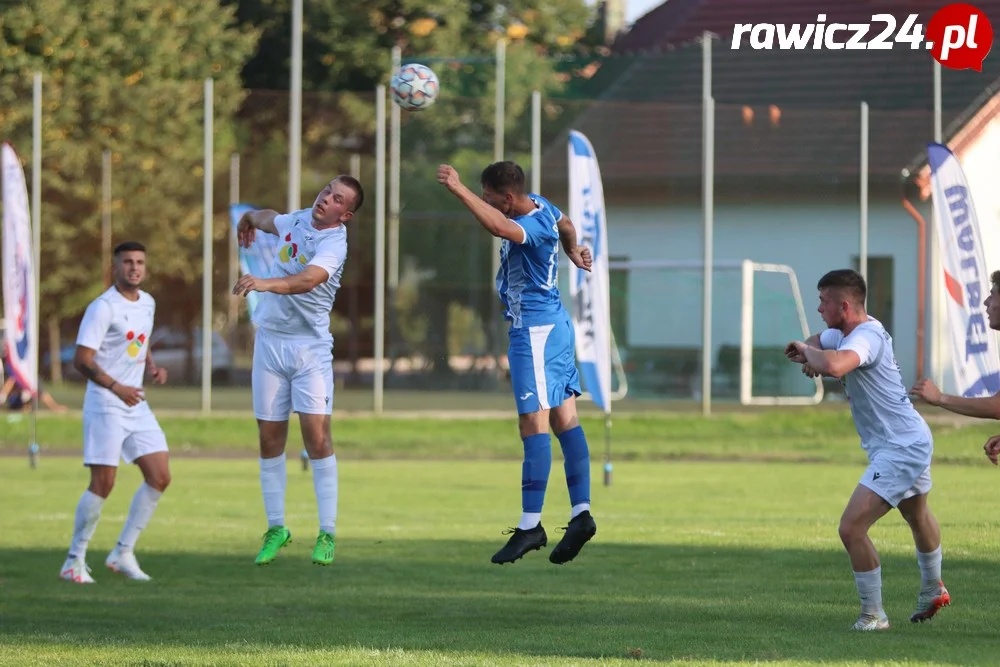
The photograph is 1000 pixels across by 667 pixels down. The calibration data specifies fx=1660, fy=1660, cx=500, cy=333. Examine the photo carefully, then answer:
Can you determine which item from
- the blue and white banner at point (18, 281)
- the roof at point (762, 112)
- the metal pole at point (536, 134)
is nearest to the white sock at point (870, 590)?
the blue and white banner at point (18, 281)

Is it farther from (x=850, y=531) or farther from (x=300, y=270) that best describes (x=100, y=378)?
(x=850, y=531)

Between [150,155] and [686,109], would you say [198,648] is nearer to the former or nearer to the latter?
[686,109]

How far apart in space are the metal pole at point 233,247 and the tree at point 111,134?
14.2 inches

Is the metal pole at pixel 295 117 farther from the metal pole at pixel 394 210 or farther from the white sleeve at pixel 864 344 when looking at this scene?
the white sleeve at pixel 864 344

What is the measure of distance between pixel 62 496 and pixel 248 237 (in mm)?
9336

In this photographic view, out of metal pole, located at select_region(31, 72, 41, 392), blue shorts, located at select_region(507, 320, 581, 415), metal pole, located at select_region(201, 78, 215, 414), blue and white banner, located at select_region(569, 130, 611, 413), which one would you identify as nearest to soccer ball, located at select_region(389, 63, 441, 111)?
blue shorts, located at select_region(507, 320, 581, 415)

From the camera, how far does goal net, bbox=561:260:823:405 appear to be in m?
28.7

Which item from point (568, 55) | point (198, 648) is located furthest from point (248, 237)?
point (568, 55)

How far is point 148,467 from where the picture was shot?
1360cm

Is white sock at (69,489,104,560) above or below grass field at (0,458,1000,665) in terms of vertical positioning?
above

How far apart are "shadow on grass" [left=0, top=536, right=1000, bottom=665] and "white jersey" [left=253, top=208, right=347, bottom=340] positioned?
6.50 ft

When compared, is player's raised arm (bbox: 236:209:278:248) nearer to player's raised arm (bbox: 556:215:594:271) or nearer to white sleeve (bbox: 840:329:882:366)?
player's raised arm (bbox: 556:215:594:271)

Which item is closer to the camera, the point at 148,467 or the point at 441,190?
the point at 148,467

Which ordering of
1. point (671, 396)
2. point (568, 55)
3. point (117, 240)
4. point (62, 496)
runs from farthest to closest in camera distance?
point (568, 55), point (117, 240), point (671, 396), point (62, 496)
